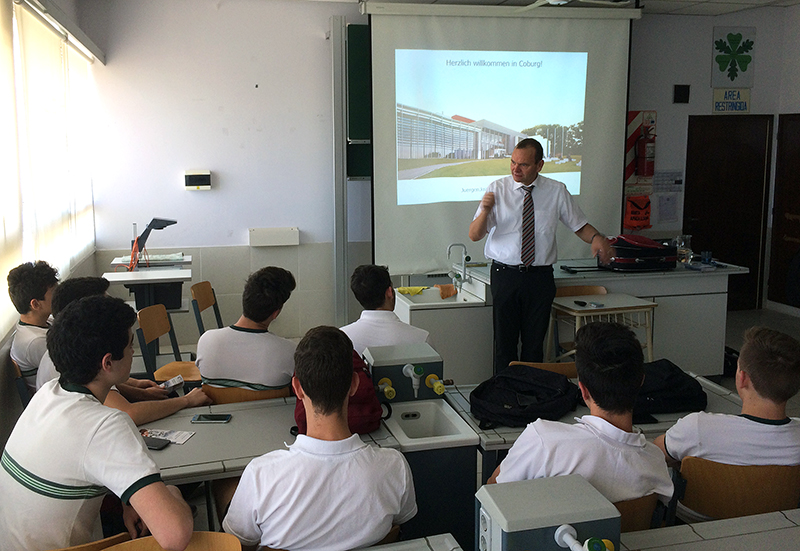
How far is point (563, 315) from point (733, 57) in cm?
366

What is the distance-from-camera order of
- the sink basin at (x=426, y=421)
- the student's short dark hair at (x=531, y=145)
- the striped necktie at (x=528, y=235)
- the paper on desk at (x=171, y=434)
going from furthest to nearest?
A: the striped necktie at (x=528, y=235), the student's short dark hair at (x=531, y=145), the sink basin at (x=426, y=421), the paper on desk at (x=171, y=434)

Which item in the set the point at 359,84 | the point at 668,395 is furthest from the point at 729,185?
the point at 668,395

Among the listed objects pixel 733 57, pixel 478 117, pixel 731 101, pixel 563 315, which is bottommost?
pixel 563 315

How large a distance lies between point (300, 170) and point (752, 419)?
4592 mm

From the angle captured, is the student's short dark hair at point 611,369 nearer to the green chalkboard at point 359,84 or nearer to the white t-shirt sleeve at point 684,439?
the white t-shirt sleeve at point 684,439

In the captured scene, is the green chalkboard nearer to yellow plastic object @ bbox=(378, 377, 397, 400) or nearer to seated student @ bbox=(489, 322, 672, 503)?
yellow plastic object @ bbox=(378, 377, 397, 400)

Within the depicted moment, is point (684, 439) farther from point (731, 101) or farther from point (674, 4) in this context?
point (731, 101)

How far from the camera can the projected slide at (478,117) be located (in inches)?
224

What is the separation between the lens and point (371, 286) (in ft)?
9.97

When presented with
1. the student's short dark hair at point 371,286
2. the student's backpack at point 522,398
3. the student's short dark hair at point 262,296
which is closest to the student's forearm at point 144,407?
the student's short dark hair at point 262,296

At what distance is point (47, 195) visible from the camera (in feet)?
13.4

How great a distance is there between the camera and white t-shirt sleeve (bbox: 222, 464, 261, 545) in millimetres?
1638

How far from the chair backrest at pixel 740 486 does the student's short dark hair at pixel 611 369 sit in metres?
0.35

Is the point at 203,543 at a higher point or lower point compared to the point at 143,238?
lower
